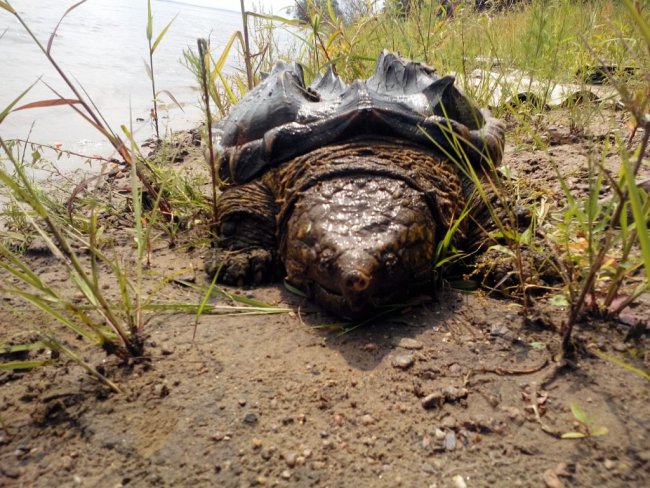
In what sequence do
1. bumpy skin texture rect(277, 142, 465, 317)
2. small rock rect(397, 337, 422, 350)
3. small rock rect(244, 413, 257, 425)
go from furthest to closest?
1. bumpy skin texture rect(277, 142, 465, 317)
2. small rock rect(397, 337, 422, 350)
3. small rock rect(244, 413, 257, 425)

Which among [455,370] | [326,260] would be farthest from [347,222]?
[455,370]

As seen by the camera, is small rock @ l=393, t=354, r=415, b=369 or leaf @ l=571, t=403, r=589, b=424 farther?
small rock @ l=393, t=354, r=415, b=369

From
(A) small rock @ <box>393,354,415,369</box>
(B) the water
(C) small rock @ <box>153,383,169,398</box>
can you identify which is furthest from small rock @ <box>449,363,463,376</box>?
(B) the water

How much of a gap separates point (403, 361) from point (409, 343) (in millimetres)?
110

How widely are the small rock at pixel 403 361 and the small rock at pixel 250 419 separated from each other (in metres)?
0.49

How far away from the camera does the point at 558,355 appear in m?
1.45

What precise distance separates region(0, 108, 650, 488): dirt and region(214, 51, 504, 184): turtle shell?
1.03 meters

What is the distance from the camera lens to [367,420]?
Answer: 4.34 ft

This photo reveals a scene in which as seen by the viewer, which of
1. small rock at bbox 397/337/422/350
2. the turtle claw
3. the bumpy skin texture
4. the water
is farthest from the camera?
the water

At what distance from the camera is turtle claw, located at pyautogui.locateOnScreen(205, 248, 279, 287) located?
7.18ft

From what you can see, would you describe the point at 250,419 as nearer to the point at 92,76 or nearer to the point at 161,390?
the point at 161,390

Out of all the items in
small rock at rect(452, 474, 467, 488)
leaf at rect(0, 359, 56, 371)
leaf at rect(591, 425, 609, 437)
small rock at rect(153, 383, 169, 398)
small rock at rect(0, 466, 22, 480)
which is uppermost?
leaf at rect(0, 359, 56, 371)

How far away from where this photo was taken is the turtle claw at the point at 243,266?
2.19m

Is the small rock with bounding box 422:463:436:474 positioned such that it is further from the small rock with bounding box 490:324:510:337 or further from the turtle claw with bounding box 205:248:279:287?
the turtle claw with bounding box 205:248:279:287
